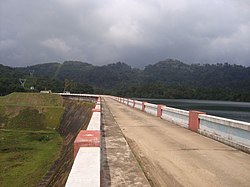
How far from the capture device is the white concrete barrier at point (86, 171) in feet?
12.7

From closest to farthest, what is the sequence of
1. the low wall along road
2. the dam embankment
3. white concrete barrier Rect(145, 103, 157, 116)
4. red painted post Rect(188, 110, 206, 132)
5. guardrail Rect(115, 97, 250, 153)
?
the low wall along road < guardrail Rect(115, 97, 250, 153) < the dam embankment < red painted post Rect(188, 110, 206, 132) < white concrete barrier Rect(145, 103, 157, 116)

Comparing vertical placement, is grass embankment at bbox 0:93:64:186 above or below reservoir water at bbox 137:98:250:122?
below

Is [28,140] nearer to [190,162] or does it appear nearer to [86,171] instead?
[190,162]

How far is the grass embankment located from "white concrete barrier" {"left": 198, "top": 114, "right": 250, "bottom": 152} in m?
11.8

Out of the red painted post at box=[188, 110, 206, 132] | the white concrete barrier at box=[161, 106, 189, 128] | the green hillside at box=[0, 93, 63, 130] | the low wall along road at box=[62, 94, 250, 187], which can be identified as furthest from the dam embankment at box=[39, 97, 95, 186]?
the white concrete barrier at box=[161, 106, 189, 128]

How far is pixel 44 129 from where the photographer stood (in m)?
52.0

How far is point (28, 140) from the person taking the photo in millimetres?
38406

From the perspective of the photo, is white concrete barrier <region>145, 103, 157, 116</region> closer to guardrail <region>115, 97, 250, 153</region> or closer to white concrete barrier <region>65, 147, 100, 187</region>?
guardrail <region>115, 97, 250, 153</region>

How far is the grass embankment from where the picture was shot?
69.2 feet

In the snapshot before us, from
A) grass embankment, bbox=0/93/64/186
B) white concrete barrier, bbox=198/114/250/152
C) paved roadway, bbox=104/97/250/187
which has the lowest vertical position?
grass embankment, bbox=0/93/64/186

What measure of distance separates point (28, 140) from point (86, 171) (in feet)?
119

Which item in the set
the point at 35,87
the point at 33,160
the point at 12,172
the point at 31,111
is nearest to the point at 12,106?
the point at 31,111

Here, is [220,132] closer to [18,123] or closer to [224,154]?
[224,154]

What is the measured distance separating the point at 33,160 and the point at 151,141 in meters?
18.3
